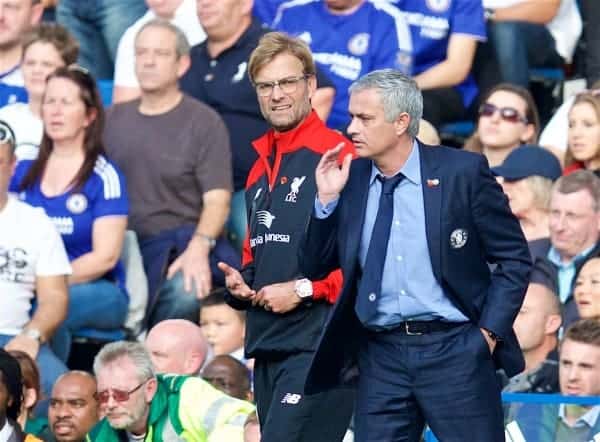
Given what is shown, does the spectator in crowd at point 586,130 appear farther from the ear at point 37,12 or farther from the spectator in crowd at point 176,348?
the ear at point 37,12

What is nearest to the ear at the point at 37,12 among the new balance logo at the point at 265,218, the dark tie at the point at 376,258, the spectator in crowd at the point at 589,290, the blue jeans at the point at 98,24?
the blue jeans at the point at 98,24

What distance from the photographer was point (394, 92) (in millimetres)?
6059

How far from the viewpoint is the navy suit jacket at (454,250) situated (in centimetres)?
602

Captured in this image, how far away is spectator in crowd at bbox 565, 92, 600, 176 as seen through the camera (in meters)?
9.52

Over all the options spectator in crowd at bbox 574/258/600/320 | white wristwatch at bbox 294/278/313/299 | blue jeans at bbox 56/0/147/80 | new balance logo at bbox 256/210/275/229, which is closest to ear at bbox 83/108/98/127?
blue jeans at bbox 56/0/147/80

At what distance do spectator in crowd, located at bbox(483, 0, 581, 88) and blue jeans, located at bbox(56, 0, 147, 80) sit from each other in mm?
2406

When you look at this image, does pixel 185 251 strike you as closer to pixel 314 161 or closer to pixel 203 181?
pixel 203 181

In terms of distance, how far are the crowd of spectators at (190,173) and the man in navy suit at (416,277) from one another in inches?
57.3

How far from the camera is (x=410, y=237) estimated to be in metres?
6.05

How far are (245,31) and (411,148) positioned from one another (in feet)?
14.1

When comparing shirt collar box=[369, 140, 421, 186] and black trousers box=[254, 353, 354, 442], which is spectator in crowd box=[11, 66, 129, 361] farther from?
shirt collar box=[369, 140, 421, 186]

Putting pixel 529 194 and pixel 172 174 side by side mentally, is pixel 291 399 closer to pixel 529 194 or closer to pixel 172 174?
pixel 529 194

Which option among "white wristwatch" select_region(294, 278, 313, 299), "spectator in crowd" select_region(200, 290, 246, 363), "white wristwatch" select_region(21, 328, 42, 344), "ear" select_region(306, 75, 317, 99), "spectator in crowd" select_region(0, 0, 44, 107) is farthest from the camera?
"spectator in crowd" select_region(0, 0, 44, 107)

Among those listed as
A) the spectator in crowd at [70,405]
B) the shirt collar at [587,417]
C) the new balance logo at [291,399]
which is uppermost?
the new balance logo at [291,399]
